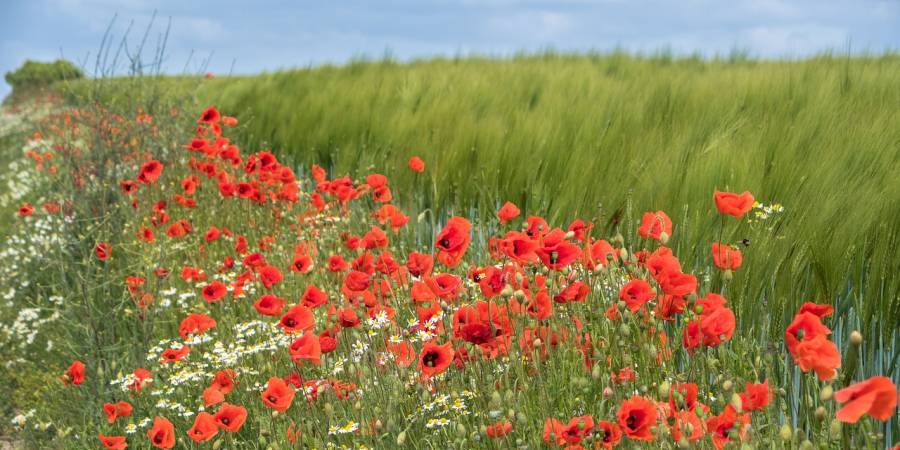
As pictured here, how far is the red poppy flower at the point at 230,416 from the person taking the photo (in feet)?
8.20

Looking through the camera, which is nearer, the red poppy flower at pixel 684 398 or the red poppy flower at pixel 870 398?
the red poppy flower at pixel 870 398

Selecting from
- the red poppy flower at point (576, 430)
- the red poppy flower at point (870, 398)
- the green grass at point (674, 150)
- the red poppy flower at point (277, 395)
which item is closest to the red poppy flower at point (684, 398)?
the red poppy flower at point (576, 430)

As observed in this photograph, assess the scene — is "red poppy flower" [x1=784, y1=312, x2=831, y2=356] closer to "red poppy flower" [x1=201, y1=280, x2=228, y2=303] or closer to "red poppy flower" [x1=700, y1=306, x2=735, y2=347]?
"red poppy flower" [x1=700, y1=306, x2=735, y2=347]

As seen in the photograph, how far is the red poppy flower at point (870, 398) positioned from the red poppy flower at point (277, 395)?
146cm

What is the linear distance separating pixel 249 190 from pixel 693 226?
7.74 ft

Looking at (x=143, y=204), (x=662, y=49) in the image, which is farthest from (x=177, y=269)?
(x=662, y=49)

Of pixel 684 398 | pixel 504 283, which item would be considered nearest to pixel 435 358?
pixel 504 283

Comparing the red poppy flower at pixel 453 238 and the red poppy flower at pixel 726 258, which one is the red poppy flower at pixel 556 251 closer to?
the red poppy flower at pixel 453 238

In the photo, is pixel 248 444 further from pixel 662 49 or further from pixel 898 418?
pixel 662 49

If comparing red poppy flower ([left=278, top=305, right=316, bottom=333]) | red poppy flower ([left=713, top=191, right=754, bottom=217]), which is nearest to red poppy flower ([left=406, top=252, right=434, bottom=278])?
red poppy flower ([left=278, top=305, right=316, bottom=333])

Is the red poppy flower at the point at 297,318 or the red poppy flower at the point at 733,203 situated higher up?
the red poppy flower at the point at 733,203

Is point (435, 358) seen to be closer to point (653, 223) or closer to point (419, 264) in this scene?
point (419, 264)

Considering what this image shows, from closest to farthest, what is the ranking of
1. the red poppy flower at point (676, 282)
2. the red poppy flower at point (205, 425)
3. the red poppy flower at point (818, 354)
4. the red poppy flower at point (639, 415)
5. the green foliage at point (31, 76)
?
the red poppy flower at point (818, 354)
the red poppy flower at point (639, 415)
the red poppy flower at point (676, 282)
the red poppy flower at point (205, 425)
the green foliage at point (31, 76)

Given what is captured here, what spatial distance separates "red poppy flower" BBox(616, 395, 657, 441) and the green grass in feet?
3.80
